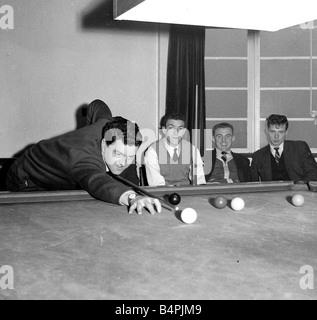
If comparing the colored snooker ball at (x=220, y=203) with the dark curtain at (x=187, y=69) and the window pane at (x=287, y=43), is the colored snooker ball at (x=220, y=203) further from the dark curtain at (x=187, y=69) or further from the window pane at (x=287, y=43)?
the window pane at (x=287, y=43)

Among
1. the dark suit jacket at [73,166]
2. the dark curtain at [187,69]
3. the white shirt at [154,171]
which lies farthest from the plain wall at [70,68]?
the dark suit jacket at [73,166]

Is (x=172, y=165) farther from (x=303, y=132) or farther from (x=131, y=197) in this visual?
(x=303, y=132)

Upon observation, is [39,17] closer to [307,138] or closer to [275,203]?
[307,138]

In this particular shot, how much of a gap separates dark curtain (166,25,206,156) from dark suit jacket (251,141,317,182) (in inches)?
46.5

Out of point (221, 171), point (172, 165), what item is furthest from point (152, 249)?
point (221, 171)

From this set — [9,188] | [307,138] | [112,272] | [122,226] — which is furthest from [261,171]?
[112,272]

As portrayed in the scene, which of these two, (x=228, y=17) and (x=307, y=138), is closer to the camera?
(x=228, y=17)

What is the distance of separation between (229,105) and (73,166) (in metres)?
3.07

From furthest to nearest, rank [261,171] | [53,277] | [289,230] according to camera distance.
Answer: [261,171]
[289,230]
[53,277]

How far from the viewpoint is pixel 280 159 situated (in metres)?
3.93

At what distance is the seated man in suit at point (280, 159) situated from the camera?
12.8 ft
